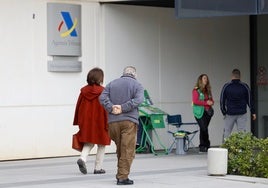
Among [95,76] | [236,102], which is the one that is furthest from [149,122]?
[95,76]

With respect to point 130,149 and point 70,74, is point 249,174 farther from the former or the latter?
point 70,74

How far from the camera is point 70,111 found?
18.6 metres

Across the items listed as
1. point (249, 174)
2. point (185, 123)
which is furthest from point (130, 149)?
point (185, 123)

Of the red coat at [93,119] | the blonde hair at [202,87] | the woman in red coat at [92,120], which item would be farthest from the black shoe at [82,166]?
the blonde hair at [202,87]

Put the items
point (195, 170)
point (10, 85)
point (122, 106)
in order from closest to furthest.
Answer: point (122, 106), point (195, 170), point (10, 85)

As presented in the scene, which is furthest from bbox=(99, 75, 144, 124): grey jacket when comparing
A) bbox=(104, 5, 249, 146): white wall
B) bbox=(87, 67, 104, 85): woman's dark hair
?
bbox=(104, 5, 249, 146): white wall

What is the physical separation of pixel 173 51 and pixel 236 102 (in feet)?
9.88

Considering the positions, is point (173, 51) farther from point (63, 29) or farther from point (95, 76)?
point (95, 76)

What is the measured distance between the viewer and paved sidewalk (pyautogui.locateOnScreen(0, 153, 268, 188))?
13.2 metres

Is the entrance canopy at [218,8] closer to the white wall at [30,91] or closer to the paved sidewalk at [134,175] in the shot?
the paved sidewalk at [134,175]

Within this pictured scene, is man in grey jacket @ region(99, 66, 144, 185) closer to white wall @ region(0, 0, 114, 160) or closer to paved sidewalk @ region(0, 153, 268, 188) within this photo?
paved sidewalk @ region(0, 153, 268, 188)

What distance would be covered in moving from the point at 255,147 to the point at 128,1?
640cm

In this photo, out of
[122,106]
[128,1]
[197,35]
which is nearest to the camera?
[122,106]

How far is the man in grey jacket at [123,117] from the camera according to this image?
13.1 m
